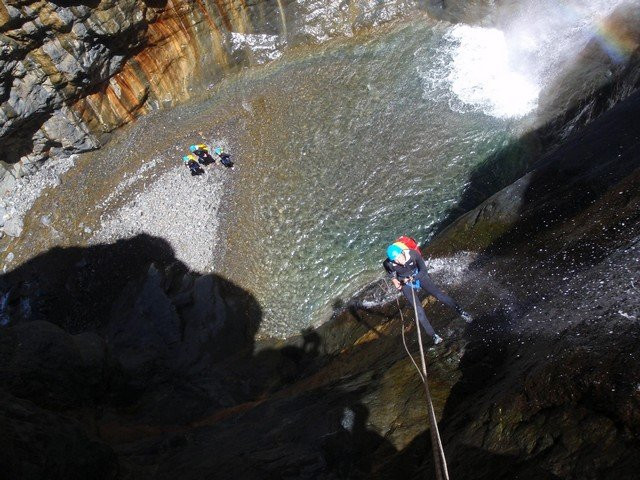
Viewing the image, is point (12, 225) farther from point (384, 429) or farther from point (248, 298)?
point (384, 429)

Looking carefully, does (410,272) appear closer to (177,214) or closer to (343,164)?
(343,164)

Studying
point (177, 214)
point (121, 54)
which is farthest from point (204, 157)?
point (121, 54)

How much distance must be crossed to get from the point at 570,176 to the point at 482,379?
221 inches

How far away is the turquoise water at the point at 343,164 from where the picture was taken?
44.4ft

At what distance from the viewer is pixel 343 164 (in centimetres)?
1570

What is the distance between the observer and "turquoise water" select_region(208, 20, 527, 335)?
1353 centimetres

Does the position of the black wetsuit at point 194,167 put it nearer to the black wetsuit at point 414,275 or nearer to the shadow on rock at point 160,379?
the shadow on rock at point 160,379

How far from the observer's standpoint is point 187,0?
19922 mm

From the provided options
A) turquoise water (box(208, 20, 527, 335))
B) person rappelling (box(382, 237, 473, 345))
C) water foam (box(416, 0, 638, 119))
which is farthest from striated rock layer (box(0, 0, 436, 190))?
person rappelling (box(382, 237, 473, 345))

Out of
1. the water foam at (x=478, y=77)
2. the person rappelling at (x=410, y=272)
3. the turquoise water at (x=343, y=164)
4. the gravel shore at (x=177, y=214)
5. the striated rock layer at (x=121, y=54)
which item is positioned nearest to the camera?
the person rappelling at (x=410, y=272)

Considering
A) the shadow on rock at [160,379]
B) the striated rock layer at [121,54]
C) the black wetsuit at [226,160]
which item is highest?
the striated rock layer at [121,54]

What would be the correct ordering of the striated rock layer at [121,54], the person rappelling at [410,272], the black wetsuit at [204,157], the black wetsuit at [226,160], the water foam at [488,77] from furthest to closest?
the striated rock layer at [121,54]
the black wetsuit at [204,157]
the black wetsuit at [226,160]
the water foam at [488,77]
the person rappelling at [410,272]

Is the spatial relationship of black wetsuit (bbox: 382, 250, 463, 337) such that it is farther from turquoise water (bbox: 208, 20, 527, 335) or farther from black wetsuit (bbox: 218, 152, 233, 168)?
black wetsuit (bbox: 218, 152, 233, 168)

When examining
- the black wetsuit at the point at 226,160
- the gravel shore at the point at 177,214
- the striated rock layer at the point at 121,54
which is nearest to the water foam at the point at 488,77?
the striated rock layer at the point at 121,54
